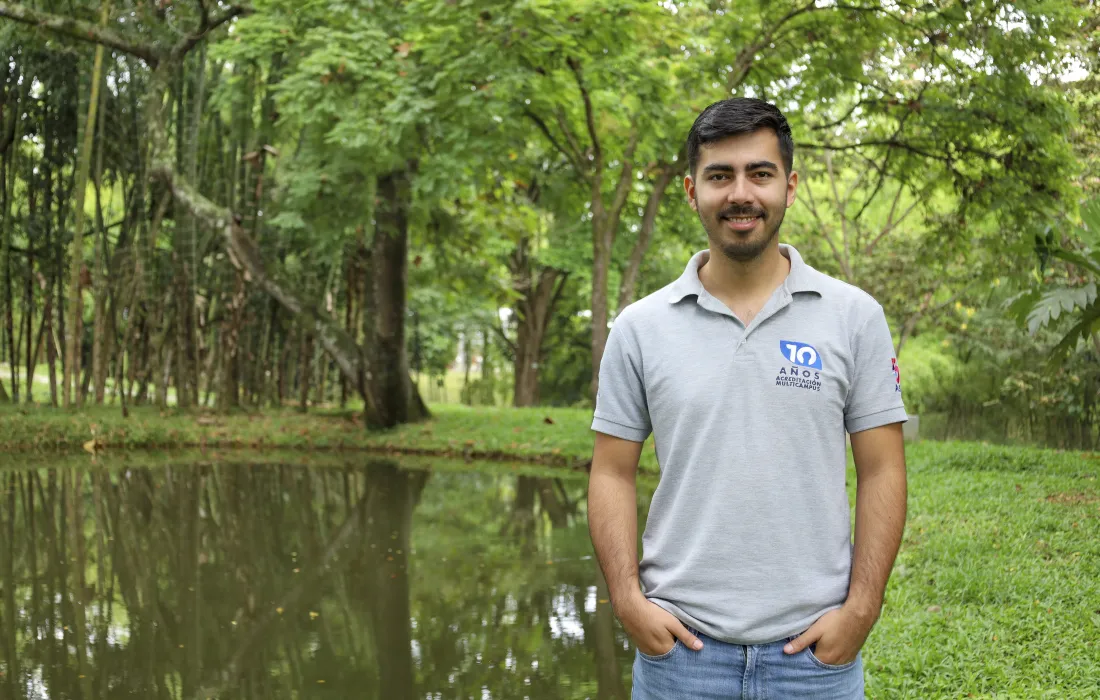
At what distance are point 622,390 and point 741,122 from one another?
0.55 metres

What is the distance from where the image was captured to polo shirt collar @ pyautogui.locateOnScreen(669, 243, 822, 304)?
199 centimetres

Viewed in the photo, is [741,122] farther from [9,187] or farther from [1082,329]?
[9,187]

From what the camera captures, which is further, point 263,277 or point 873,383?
point 263,277

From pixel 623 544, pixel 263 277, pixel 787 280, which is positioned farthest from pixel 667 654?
pixel 263 277

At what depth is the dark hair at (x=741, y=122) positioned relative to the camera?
2025mm

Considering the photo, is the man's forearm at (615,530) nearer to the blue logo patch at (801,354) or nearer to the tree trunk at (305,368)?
the blue logo patch at (801,354)

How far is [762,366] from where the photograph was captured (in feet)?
6.33

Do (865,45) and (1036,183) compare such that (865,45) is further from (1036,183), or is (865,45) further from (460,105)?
(460,105)

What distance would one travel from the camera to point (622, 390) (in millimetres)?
2082

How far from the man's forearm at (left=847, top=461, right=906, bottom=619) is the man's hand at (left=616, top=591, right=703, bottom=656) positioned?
0.29 meters

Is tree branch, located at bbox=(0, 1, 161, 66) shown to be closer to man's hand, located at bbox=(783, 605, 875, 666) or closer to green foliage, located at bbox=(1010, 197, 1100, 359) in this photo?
green foliage, located at bbox=(1010, 197, 1100, 359)

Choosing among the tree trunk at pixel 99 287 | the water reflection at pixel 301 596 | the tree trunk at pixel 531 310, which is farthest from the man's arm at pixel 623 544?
the tree trunk at pixel 531 310

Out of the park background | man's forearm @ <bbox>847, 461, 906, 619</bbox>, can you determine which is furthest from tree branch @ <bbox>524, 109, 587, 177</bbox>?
man's forearm @ <bbox>847, 461, 906, 619</bbox>

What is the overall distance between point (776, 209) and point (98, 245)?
16.0 metres
